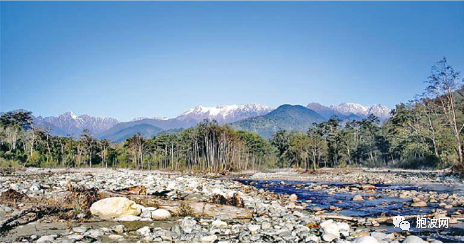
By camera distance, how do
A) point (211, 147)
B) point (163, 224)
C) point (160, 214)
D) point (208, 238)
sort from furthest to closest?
point (211, 147)
point (160, 214)
point (163, 224)
point (208, 238)

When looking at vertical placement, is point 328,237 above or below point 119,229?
below

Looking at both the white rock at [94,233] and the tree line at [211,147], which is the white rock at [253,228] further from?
the tree line at [211,147]

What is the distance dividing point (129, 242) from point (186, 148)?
229 feet

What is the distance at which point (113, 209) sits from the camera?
8102 millimetres

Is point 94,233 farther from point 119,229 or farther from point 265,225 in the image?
point 265,225

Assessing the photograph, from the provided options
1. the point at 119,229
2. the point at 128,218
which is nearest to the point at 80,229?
the point at 119,229

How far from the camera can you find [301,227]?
7.59 m

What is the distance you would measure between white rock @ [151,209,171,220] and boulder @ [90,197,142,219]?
0.54 metres

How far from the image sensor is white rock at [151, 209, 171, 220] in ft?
26.7

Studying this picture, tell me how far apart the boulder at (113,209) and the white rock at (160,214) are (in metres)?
0.54

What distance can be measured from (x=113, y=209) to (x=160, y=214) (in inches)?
51.8

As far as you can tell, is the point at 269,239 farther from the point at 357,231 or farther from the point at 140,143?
the point at 140,143

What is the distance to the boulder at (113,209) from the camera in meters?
8.04

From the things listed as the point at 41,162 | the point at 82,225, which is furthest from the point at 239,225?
the point at 41,162
